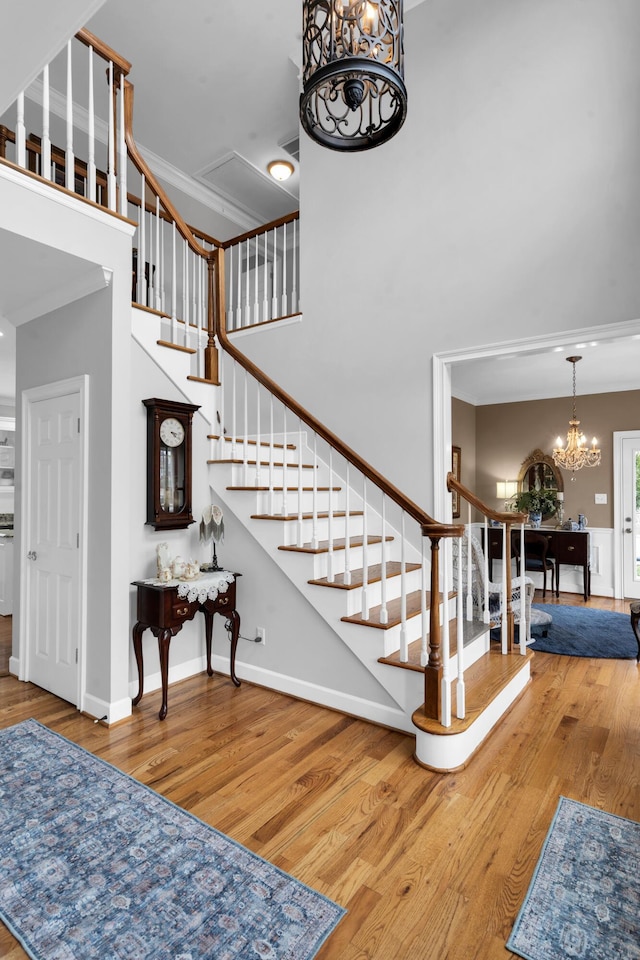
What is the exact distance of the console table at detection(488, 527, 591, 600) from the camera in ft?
21.4

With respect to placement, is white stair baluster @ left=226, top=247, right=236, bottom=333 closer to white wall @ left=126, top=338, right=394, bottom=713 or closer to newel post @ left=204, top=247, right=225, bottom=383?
newel post @ left=204, top=247, right=225, bottom=383

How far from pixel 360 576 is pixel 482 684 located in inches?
37.6

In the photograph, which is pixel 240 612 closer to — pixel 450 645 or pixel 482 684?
pixel 450 645

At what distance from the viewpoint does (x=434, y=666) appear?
8.62ft

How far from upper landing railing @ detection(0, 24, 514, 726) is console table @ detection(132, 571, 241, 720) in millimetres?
711

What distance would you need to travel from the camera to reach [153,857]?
1930 millimetres

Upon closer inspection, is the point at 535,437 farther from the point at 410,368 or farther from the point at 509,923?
the point at 509,923

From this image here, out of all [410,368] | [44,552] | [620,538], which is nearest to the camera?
[44,552]

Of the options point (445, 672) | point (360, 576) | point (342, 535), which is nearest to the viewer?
Result: point (445, 672)

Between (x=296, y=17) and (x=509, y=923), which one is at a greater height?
(x=296, y=17)

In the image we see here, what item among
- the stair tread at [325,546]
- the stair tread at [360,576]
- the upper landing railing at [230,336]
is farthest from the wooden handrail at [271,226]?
the stair tread at [360,576]

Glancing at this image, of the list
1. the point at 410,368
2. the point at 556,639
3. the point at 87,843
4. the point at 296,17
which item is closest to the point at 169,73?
the point at 296,17

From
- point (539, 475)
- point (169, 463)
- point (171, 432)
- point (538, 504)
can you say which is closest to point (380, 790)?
point (169, 463)

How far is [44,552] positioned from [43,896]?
2.20m
